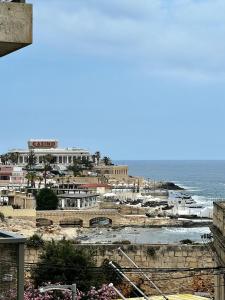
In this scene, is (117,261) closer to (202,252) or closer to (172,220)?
(202,252)

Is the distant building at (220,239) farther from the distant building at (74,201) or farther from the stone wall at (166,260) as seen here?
the distant building at (74,201)

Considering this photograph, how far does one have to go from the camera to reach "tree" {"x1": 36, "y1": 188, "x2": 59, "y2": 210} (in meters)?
79.1

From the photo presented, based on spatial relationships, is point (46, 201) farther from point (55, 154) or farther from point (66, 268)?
point (55, 154)

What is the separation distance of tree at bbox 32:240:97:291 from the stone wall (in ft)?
6.36

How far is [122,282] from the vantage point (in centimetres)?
2369

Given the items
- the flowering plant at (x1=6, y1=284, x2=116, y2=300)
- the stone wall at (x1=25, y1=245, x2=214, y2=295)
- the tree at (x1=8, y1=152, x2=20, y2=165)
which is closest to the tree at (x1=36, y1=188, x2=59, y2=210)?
the stone wall at (x1=25, y1=245, x2=214, y2=295)

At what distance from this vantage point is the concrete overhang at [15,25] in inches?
161

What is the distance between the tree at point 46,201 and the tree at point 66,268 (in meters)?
55.6

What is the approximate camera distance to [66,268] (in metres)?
22.2

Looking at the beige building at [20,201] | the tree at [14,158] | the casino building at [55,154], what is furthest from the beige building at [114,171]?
the beige building at [20,201]

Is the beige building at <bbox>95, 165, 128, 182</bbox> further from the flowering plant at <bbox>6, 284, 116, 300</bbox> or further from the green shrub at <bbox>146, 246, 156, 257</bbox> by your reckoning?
the flowering plant at <bbox>6, 284, 116, 300</bbox>

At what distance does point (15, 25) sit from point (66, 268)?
1860cm

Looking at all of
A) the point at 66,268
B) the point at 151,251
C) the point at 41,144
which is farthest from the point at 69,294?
the point at 41,144

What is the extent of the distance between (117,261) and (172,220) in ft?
183
